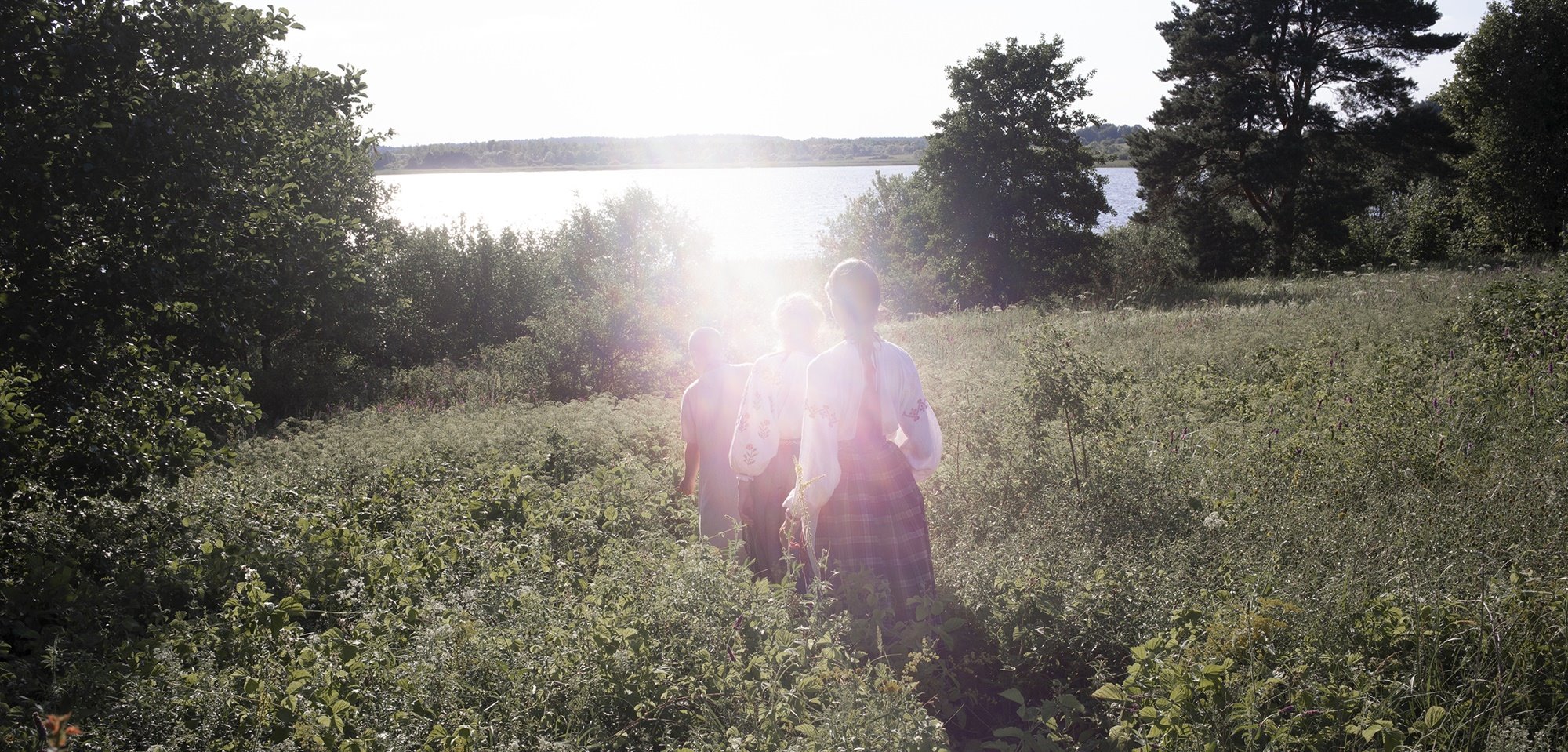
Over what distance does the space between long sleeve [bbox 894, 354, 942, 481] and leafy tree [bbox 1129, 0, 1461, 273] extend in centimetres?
2560

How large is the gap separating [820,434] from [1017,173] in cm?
2865

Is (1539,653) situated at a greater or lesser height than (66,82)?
lesser

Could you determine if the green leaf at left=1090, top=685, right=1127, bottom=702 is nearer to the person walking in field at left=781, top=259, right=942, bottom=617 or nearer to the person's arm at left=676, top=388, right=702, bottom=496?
the person walking in field at left=781, top=259, right=942, bottom=617

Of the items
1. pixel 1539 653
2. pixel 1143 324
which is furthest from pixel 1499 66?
pixel 1539 653

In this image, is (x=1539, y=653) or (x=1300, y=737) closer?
(x=1300, y=737)

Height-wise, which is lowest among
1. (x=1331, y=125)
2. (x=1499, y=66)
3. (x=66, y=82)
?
(x=66, y=82)

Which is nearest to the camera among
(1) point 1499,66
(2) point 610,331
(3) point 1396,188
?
(2) point 610,331

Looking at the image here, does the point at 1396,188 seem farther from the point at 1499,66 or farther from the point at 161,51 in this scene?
the point at 161,51

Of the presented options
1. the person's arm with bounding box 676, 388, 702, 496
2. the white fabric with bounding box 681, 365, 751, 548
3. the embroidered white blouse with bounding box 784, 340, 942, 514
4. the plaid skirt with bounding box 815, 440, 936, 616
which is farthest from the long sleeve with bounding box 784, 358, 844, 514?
the person's arm with bounding box 676, 388, 702, 496

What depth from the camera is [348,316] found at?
2180cm

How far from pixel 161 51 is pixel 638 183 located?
4438cm

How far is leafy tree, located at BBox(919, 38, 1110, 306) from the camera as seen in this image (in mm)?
30125

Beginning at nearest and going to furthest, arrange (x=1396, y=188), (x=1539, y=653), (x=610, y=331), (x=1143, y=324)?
(x=1539, y=653), (x=1143, y=324), (x=610, y=331), (x=1396, y=188)

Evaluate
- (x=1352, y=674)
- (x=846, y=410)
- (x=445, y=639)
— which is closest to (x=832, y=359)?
(x=846, y=410)
